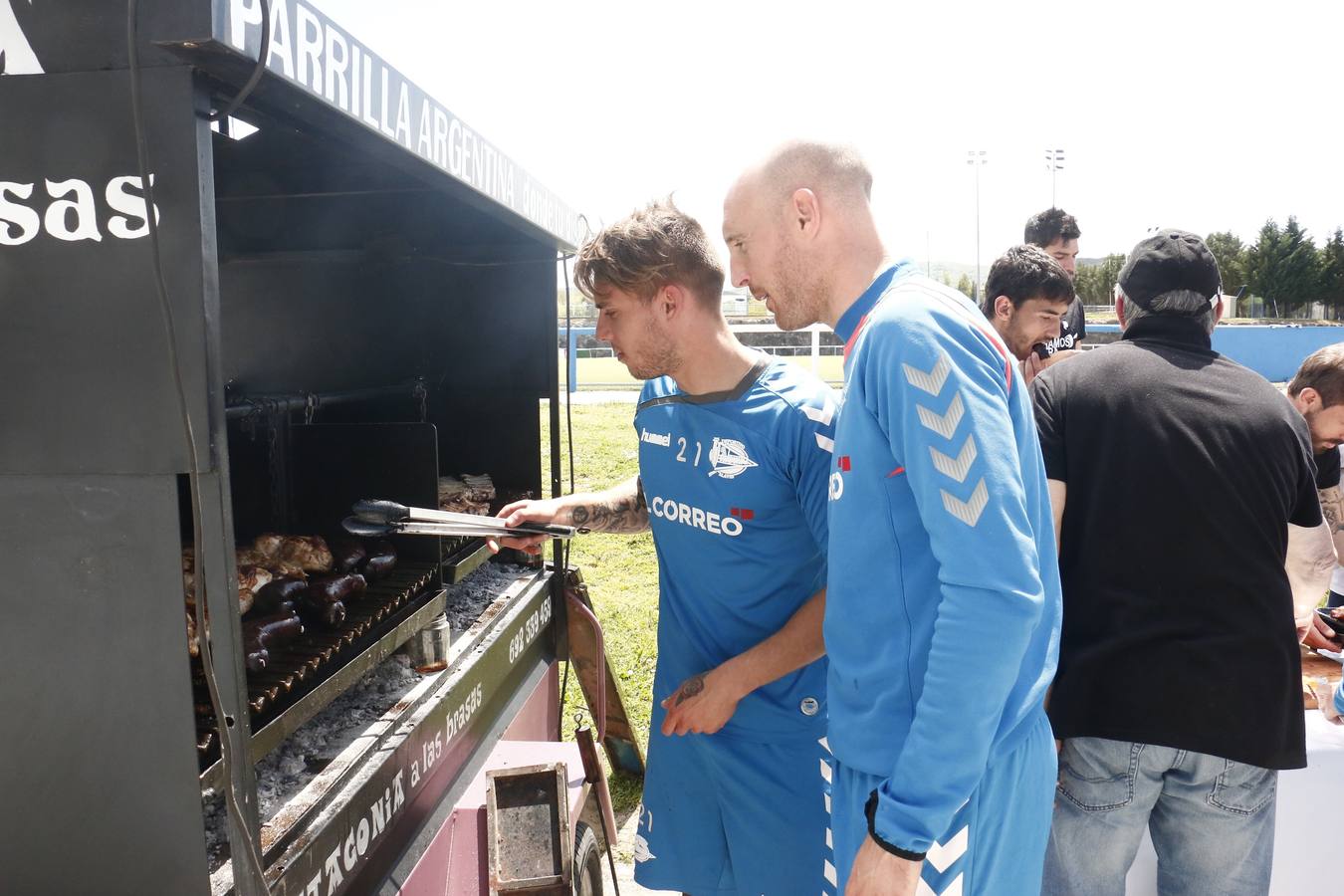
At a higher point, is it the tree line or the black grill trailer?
the tree line

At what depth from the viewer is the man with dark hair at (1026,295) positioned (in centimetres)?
348

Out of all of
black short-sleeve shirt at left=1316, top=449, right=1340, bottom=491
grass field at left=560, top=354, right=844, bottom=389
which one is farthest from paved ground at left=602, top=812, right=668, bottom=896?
grass field at left=560, top=354, right=844, bottom=389

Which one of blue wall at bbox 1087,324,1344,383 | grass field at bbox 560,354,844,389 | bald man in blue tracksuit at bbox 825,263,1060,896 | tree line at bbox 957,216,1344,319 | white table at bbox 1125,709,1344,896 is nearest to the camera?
bald man in blue tracksuit at bbox 825,263,1060,896

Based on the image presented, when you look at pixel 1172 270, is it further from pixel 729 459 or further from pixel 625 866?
pixel 625 866

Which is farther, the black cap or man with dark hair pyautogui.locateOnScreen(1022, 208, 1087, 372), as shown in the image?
man with dark hair pyautogui.locateOnScreen(1022, 208, 1087, 372)

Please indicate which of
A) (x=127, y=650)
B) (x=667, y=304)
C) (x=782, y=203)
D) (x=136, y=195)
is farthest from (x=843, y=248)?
(x=127, y=650)

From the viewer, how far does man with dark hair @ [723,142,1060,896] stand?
1294 mm

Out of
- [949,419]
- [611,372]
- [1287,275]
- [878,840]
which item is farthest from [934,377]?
[1287,275]

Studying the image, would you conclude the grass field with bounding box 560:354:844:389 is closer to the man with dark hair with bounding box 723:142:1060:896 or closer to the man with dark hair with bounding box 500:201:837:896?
the man with dark hair with bounding box 500:201:837:896

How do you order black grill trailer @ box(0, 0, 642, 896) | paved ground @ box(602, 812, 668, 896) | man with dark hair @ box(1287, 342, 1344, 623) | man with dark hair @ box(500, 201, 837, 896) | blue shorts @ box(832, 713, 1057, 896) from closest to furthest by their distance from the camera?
black grill trailer @ box(0, 0, 642, 896) → blue shorts @ box(832, 713, 1057, 896) → man with dark hair @ box(500, 201, 837, 896) → man with dark hair @ box(1287, 342, 1344, 623) → paved ground @ box(602, 812, 668, 896)

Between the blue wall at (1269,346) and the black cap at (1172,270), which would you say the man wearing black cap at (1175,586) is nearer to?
the black cap at (1172,270)

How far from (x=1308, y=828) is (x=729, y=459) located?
229 cm

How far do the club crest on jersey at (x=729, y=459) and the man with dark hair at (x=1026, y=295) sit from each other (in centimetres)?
192

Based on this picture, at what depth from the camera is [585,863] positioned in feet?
8.80
